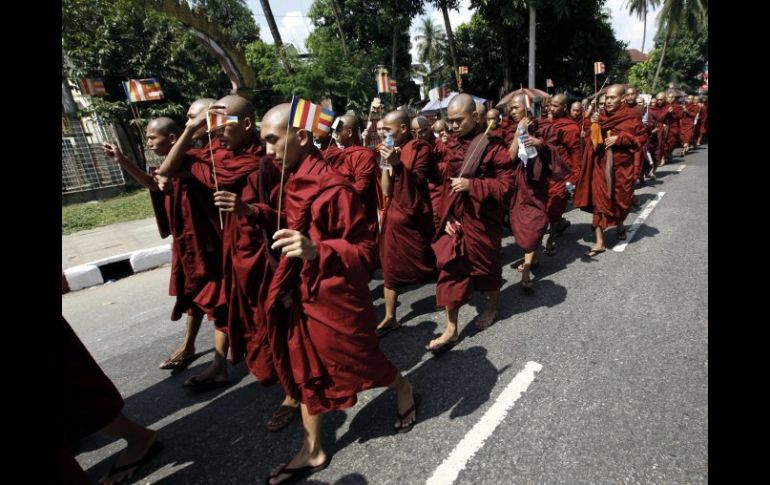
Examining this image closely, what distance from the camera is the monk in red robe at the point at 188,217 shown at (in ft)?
9.37

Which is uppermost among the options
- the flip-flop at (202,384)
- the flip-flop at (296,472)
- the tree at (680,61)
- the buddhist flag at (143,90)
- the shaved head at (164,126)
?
the tree at (680,61)

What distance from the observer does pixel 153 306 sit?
187 inches

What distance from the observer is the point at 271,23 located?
17.1 m

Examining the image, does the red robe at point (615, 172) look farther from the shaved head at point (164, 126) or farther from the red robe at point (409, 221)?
the shaved head at point (164, 126)

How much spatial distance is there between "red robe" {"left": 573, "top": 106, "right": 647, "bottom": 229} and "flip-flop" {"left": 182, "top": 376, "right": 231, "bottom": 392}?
455cm

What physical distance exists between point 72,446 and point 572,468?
2859 mm

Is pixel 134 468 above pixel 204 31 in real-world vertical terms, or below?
below

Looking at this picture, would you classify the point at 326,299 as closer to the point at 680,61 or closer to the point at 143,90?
the point at 143,90

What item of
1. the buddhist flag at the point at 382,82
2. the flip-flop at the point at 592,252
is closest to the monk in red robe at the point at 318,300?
the flip-flop at the point at 592,252

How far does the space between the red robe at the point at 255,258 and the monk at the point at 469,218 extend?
1319 mm

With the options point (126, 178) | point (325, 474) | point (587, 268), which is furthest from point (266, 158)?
point (126, 178)

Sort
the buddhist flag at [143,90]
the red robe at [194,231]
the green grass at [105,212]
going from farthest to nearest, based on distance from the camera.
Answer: the green grass at [105,212] < the buddhist flag at [143,90] < the red robe at [194,231]

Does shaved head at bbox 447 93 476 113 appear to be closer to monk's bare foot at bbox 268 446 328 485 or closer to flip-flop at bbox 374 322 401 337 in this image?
flip-flop at bbox 374 322 401 337

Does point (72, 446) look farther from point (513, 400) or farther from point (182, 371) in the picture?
point (513, 400)
